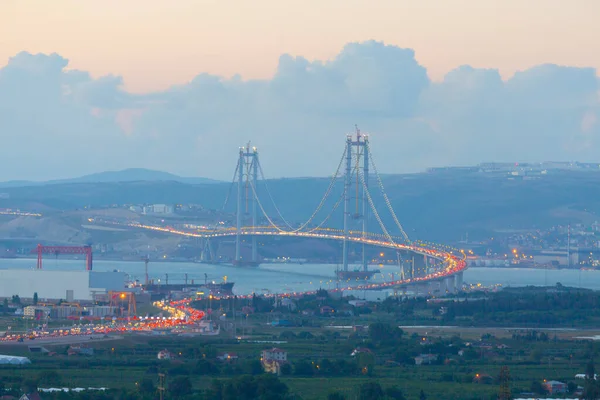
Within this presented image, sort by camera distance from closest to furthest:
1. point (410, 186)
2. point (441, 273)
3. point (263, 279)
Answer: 1. point (441, 273)
2. point (263, 279)
3. point (410, 186)

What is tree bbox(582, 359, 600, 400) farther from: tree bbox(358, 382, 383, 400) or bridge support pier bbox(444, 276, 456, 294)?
bridge support pier bbox(444, 276, 456, 294)

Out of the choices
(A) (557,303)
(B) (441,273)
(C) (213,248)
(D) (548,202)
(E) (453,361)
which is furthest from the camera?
(D) (548,202)

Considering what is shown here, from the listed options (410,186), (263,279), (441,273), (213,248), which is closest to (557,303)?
(441,273)

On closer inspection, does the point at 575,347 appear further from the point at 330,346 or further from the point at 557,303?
the point at 557,303

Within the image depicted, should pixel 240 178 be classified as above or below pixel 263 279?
above

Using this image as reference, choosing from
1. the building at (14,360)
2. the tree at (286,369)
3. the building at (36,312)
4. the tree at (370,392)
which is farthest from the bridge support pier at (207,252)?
the tree at (370,392)

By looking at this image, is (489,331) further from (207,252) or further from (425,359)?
(207,252)
